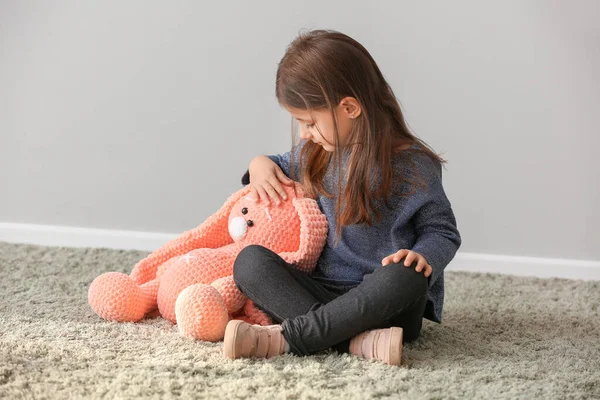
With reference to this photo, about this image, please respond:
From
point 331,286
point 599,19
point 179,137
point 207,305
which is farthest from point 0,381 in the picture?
point 599,19

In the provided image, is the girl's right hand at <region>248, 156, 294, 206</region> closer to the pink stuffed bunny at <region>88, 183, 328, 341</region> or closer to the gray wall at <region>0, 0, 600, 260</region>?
the pink stuffed bunny at <region>88, 183, 328, 341</region>

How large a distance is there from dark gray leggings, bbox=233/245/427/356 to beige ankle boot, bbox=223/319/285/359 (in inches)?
0.7

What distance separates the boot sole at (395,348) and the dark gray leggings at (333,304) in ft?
0.14

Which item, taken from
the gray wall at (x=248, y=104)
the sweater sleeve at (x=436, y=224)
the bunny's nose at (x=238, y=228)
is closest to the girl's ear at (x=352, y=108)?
the sweater sleeve at (x=436, y=224)

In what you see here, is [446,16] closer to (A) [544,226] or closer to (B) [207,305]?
(A) [544,226]

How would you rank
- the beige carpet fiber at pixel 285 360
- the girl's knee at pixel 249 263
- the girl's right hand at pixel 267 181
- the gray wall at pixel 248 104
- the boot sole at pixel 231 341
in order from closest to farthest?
1. the beige carpet fiber at pixel 285 360
2. the boot sole at pixel 231 341
3. the girl's knee at pixel 249 263
4. the girl's right hand at pixel 267 181
5. the gray wall at pixel 248 104

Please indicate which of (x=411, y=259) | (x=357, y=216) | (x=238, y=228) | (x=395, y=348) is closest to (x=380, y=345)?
(x=395, y=348)

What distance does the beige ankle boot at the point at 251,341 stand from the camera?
109 centimetres

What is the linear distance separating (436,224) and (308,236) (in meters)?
0.21

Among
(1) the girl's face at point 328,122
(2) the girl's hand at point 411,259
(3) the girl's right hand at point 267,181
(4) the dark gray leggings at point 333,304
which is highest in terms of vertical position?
(1) the girl's face at point 328,122

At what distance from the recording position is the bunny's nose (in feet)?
4.44

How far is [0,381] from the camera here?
0.96 metres

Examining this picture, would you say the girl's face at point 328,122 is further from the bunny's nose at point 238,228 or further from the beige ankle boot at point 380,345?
the beige ankle boot at point 380,345

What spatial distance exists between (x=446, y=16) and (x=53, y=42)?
94 centimetres
